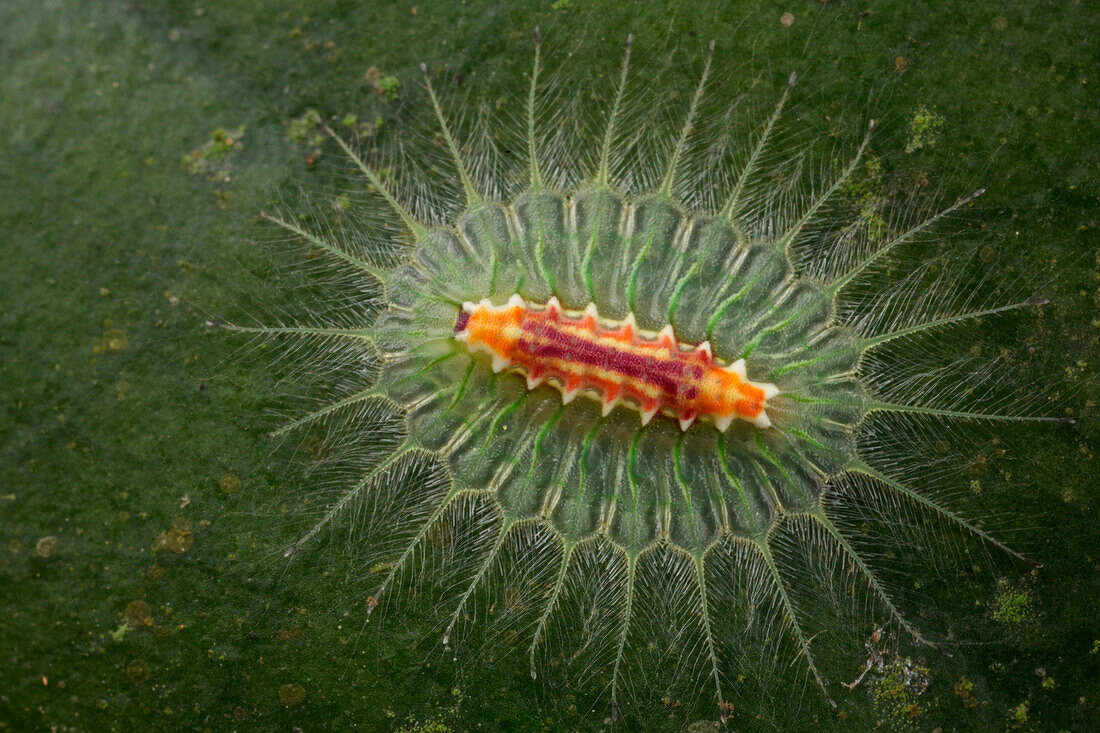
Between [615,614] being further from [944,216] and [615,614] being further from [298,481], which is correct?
[944,216]

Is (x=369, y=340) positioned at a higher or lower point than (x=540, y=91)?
lower

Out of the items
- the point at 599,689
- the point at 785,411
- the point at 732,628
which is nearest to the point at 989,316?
the point at 785,411

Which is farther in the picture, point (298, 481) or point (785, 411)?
point (298, 481)

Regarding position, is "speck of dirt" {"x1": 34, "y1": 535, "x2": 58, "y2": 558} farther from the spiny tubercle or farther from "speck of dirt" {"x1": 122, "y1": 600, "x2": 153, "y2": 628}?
the spiny tubercle

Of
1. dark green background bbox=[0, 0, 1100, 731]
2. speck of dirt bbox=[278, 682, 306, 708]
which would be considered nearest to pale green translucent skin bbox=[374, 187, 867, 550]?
dark green background bbox=[0, 0, 1100, 731]

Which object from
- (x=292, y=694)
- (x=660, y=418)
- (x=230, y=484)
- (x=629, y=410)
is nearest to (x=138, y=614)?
(x=230, y=484)
